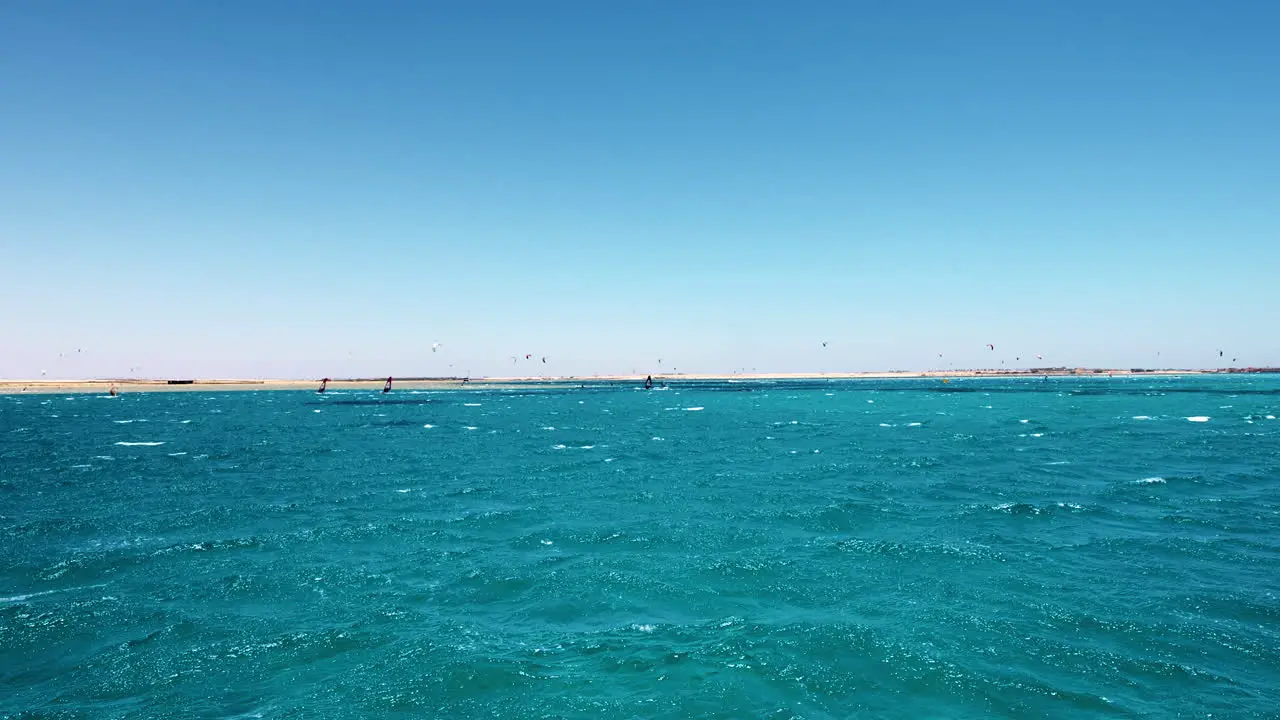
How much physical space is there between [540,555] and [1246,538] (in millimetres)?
27101

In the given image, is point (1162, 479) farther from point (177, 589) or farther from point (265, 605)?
point (177, 589)

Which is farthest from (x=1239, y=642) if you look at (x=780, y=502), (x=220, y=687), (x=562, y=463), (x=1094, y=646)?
(x=562, y=463)

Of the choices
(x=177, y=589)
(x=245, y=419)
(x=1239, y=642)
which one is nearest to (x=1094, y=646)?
(x=1239, y=642)

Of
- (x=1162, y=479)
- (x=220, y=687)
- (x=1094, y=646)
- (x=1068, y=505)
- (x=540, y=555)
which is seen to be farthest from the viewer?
(x=1162, y=479)

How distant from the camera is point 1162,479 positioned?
3697 cm

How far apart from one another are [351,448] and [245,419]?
158 feet

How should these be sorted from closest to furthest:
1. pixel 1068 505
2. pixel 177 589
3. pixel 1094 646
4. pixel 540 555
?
pixel 1094 646, pixel 177 589, pixel 540 555, pixel 1068 505

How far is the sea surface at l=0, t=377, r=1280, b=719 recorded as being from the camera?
1366 centimetres

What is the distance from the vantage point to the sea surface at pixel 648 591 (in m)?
13.7

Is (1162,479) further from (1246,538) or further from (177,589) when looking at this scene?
(177,589)

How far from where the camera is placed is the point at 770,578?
20641mm

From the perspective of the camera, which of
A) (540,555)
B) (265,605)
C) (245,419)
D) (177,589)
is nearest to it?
(265,605)

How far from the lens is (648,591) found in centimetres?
1964

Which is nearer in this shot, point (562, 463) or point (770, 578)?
point (770, 578)
